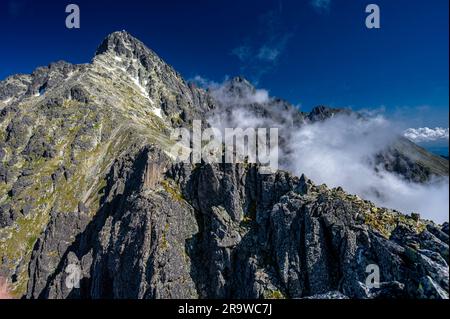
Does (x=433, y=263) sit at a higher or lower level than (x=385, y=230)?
lower

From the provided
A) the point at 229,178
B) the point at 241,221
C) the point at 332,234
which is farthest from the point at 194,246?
the point at 332,234

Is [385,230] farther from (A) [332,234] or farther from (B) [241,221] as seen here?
(B) [241,221]

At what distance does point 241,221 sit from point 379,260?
94.5 metres

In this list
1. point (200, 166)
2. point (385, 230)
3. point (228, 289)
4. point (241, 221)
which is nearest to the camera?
point (385, 230)

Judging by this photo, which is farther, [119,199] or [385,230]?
[119,199]

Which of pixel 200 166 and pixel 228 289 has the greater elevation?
pixel 200 166

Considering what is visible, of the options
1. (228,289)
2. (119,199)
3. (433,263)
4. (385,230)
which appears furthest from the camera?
(119,199)

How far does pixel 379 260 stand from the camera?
156 ft

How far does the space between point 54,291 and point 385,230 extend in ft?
474

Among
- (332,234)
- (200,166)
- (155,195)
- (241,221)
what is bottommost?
(332,234)

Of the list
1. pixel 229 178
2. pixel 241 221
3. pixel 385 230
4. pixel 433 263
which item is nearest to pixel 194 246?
pixel 241 221
